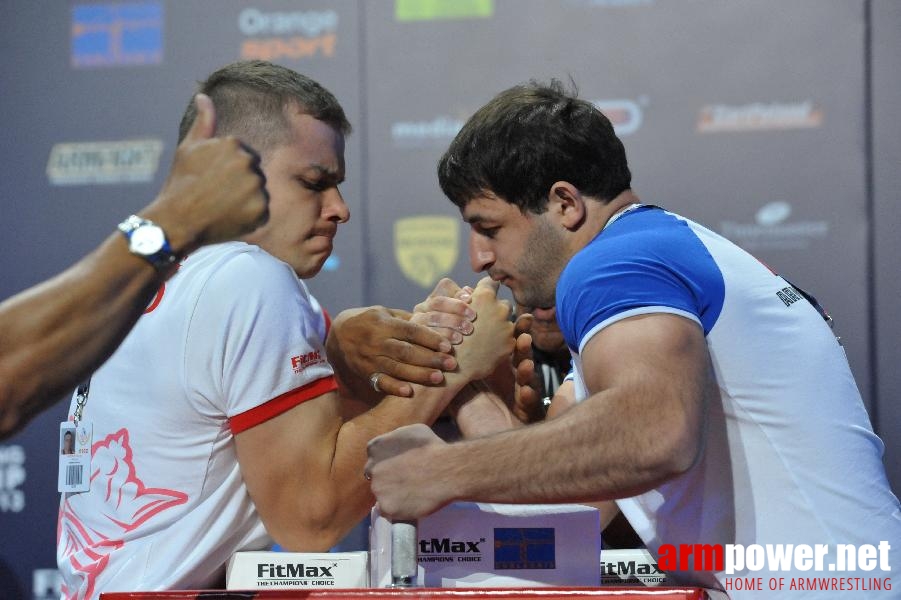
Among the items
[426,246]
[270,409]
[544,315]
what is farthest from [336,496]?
[426,246]

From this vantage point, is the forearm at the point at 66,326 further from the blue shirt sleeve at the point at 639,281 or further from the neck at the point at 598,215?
the neck at the point at 598,215

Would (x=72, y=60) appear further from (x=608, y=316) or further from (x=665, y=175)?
(x=608, y=316)

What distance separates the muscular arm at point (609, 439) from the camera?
1367mm

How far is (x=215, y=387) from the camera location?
1.64 meters

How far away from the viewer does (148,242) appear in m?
1.05

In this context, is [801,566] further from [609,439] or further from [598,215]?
[598,215]

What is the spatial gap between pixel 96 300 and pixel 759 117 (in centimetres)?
323

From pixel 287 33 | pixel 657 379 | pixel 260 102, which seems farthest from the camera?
pixel 287 33

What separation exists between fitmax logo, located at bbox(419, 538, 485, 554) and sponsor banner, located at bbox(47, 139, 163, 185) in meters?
2.88

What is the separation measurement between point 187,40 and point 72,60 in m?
0.48

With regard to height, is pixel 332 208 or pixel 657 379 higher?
pixel 332 208

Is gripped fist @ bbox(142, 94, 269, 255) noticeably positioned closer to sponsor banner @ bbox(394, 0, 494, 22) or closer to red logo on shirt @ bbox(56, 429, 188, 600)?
red logo on shirt @ bbox(56, 429, 188, 600)

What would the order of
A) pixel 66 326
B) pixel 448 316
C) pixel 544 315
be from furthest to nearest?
pixel 544 315 < pixel 448 316 < pixel 66 326

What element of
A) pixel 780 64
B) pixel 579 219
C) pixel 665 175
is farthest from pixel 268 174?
pixel 780 64
